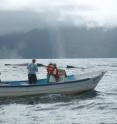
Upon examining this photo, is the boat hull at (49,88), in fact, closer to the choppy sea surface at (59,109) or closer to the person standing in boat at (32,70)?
the choppy sea surface at (59,109)

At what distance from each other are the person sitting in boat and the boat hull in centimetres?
149

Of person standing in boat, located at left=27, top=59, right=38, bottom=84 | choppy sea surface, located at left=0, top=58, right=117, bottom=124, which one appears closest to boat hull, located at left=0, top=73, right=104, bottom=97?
choppy sea surface, located at left=0, top=58, right=117, bottom=124

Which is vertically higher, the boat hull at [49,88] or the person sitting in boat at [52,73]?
the person sitting in boat at [52,73]

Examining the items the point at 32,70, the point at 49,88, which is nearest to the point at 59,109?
the point at 49,88

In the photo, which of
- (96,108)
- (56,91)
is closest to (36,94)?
(56,91)

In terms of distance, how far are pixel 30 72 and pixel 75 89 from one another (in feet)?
13.8

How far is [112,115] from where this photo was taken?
27.2m

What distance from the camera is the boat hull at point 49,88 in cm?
3395

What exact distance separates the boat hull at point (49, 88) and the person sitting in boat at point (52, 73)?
4.88 ft

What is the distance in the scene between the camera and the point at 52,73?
36531 millimetres

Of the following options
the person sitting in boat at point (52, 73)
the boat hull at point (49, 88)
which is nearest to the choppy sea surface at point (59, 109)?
the boat hull at point (49, 88)

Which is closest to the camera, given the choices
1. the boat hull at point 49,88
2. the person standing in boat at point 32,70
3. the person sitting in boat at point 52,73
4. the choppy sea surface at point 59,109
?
the choppy sea surface at point 59,109

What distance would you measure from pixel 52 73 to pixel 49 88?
1.94 metres

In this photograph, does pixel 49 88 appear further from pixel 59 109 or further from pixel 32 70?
pixel 59 109
